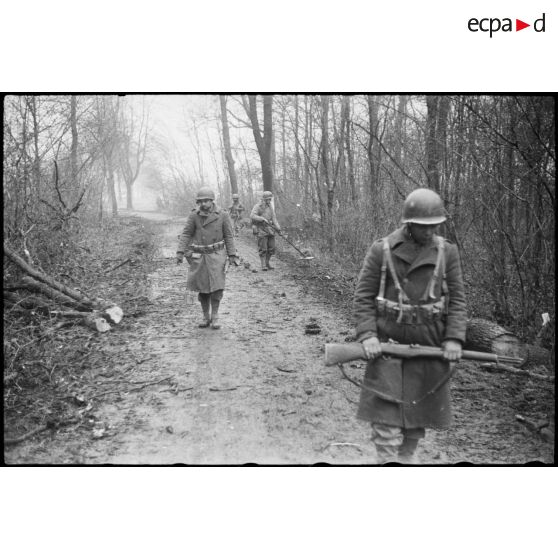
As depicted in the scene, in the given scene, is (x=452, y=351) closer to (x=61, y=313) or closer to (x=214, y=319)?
(x=214, y=319)

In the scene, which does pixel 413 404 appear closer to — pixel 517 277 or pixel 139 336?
pixel 517 277

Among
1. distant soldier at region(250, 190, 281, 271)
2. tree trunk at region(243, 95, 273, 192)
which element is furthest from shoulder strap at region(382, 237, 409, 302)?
tree trunk at region(243, 95, 273, 192)

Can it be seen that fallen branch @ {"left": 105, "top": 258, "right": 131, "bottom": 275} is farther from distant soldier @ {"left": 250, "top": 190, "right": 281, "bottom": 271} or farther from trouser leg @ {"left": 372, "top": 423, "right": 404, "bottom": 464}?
trouser leg @ {"left": 372, "top": 423, "right": 404, "bottom": 464}

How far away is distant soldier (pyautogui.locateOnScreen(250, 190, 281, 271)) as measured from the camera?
34.3 feet

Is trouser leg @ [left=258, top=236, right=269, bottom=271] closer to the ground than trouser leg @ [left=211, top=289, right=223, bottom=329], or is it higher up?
higher up

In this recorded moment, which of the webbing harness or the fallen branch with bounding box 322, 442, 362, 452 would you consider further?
the fallen branch with bounding box 322, 442, 362, 452

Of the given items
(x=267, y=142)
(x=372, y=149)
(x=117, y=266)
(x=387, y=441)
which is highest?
(x=267, y=142)

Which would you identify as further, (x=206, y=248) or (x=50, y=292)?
(x=206, y=248)

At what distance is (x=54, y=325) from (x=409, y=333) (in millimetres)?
4556

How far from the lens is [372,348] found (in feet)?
9.93

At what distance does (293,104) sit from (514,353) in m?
9.69

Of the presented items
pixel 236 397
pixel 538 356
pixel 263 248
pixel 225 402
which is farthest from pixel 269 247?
pixel 538 356

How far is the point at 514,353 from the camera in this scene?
5.13 m

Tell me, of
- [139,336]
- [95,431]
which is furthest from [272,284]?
[95,431]
